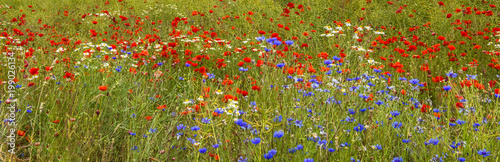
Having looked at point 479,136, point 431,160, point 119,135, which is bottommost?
point 119,135

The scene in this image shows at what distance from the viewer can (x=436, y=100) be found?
9.29 ft

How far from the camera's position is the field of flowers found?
5.50 ft

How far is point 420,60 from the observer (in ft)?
12.6

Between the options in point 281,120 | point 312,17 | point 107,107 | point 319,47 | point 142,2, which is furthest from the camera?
point 142,2

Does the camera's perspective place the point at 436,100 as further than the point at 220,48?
No

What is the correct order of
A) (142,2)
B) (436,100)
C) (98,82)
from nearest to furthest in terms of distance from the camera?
1. (98,82)
2. (436,100)
3. (142,2)

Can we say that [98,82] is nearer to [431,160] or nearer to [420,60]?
[431,160]

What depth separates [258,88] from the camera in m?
2.20

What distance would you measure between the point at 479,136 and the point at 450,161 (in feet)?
0.55

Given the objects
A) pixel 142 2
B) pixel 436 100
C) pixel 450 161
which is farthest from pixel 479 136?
pixel 142 2

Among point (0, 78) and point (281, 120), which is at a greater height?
point (281, 120)

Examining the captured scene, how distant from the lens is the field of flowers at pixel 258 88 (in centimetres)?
168

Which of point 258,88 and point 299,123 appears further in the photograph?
point 258,88

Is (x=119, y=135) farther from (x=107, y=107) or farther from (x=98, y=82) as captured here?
(x=98, y=82)
